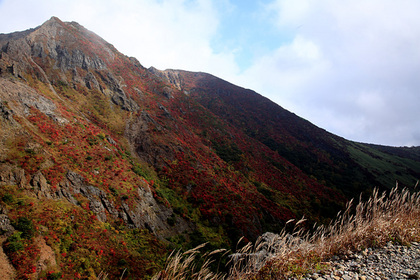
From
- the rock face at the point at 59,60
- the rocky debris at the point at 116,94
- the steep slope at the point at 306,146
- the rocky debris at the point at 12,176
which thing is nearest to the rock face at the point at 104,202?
the rocky debris at the point at 12,176

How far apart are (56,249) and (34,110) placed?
21.7m

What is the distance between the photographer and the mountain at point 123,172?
44.0ft

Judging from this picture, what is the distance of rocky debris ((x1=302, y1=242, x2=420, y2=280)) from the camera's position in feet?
13.5

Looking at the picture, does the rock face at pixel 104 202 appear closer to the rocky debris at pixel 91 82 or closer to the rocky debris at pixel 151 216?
the rocky debris at pixel 151 216

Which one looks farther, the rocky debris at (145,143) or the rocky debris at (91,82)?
the rocky debris at (91,82)

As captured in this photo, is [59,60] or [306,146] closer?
[59,60]

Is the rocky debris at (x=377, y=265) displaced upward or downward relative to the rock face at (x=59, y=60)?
downward

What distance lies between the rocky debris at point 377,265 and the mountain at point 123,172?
1479 centimetres

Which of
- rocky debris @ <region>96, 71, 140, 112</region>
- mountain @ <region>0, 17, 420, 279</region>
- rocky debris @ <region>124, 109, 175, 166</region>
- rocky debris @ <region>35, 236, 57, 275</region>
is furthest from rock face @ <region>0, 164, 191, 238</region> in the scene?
rocky debris @ <region>96, 71, 140, 112</region>

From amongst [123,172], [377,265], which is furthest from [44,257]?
[377,265]

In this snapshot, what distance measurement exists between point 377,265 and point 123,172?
26.3 meters

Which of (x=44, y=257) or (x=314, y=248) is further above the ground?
(x=314, y=248)

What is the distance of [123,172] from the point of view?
24750 mm

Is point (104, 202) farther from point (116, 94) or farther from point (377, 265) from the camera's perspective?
point (116, 94)
